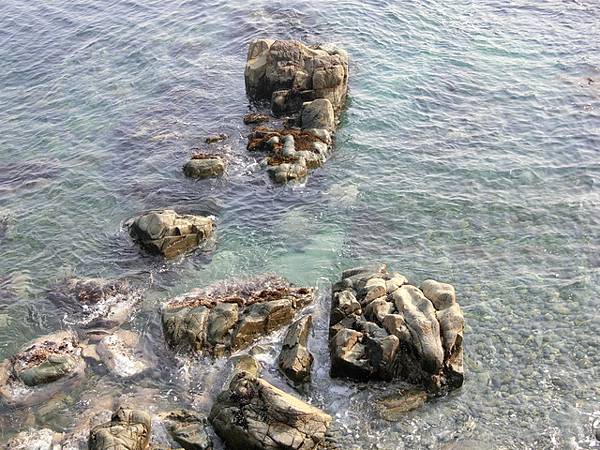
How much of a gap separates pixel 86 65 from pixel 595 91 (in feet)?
129

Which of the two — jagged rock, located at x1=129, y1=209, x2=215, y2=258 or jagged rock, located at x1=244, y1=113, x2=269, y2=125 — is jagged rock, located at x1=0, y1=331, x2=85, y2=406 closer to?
jagged rock, located at x1=129, y1=209, x2=215, y2=258

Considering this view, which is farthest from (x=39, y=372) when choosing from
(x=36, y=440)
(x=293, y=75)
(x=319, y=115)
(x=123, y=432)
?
(x=293, y=75)

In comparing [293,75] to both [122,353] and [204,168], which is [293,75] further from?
[122,353]

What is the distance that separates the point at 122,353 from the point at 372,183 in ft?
58.5

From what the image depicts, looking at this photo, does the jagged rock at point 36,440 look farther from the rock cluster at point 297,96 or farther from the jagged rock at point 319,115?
the jagged rock at point 319,115

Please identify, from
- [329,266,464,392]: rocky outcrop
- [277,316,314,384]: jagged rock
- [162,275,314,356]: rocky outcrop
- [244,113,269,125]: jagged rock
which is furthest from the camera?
[244,113,269,125]: jagged rock

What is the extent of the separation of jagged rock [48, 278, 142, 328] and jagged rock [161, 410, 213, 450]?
6.57 metres

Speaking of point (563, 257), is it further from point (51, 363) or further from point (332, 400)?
point (51, 363)

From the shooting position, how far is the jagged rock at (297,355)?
25.9m

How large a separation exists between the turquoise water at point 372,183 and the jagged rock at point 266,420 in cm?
160

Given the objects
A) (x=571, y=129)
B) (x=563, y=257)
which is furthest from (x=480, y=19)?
(x=563, y=257)

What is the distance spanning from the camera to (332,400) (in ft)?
82.6

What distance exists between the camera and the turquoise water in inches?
1040

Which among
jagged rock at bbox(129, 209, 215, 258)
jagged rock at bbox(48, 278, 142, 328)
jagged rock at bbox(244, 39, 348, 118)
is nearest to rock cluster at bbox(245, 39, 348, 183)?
jagged rock at bbox(244, 39, 348, 118)
